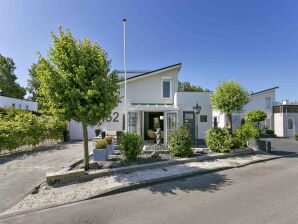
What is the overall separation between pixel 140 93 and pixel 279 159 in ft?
36.2

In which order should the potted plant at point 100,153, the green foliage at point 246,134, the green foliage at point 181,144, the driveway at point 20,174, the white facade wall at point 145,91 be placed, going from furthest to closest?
the white facade wall at point 145,91, the green foliage at point 246,134, the green foliage at point 181,144, the potted plant at point 100,153, the driveway at point 20,174

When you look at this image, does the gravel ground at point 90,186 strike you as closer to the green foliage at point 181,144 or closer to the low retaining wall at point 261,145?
the green foliage at point 181,144

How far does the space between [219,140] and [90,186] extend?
7.96m

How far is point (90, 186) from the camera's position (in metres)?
6.20

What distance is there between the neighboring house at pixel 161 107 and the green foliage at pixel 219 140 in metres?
2.48

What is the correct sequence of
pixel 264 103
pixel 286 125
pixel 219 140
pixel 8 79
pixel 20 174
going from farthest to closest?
pixel 8 79, pixel 264 103, pixel 286 125, pixel 219 140, pixel 20 174

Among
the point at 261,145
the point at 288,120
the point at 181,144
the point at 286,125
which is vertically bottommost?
the point at 261,145

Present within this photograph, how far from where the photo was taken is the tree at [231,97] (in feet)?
39.3

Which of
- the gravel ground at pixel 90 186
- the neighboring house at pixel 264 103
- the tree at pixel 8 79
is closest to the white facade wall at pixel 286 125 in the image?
the neighboring house at pixel 264 103

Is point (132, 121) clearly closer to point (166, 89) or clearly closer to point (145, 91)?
point (145, 91)

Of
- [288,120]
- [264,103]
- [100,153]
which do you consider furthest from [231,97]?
[264,103]

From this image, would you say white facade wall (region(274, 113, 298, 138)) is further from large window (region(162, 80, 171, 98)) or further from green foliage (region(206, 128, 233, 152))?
large window (region(162, 80, 171, 98))

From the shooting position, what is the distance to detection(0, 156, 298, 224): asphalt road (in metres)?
4.14

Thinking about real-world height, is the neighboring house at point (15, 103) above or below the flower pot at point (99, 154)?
above
